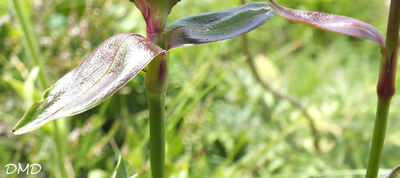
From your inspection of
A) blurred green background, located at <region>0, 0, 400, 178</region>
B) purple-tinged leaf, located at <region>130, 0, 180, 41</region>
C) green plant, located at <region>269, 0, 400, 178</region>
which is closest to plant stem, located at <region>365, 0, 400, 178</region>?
green plant, located at <region>269, 0, 400, 178</region>

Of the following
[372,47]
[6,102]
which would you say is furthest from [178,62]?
[372,47]

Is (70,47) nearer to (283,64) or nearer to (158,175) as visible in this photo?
(283,64)

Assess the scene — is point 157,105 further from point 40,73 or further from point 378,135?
point 40,73

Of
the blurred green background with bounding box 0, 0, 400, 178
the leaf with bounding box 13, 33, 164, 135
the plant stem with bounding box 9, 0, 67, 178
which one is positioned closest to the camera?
the leaf with bounding box 13, 33, 164, 135

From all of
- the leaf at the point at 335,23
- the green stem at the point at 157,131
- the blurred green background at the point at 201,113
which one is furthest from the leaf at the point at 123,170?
the blurred green background at the point at 201,113

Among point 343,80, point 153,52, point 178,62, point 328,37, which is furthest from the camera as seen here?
point 328,37

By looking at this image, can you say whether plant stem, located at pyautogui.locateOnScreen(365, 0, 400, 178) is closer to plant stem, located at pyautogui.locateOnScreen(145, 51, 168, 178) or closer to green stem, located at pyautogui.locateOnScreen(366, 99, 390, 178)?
green stem, located at pyautogui.locateOnScreen(366, 99, 390, 178)

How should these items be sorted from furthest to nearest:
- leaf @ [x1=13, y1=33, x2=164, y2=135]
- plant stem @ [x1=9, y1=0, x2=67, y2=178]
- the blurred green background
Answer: the blurred green background
plant stem @ [x1=9, y1=0, x2=67, y2=178]
leaf @ [x1=13, y1=33, x2=164, y2=135]
